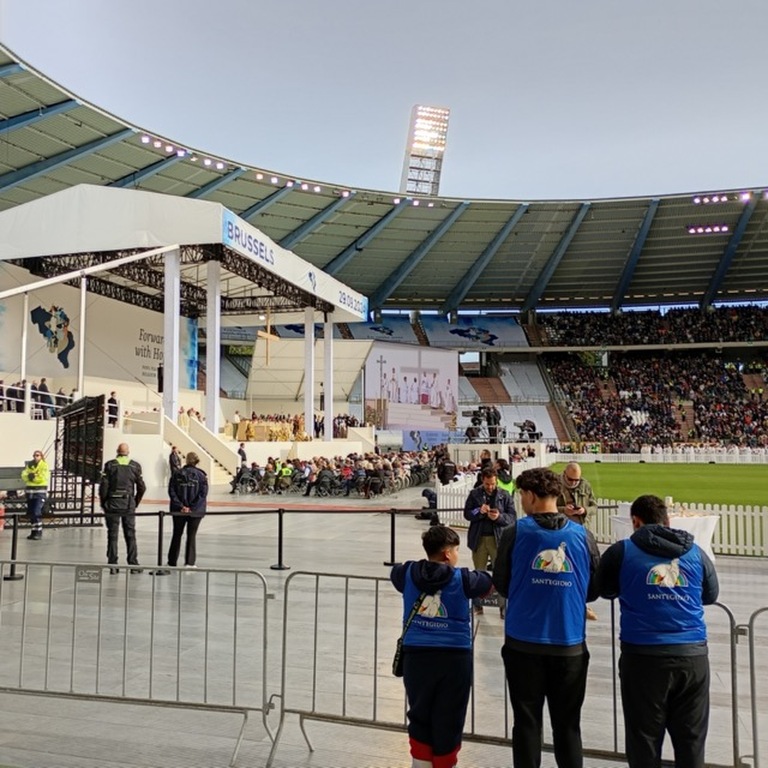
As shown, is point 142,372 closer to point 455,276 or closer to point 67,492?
point 67,492

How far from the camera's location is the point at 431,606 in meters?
3.68

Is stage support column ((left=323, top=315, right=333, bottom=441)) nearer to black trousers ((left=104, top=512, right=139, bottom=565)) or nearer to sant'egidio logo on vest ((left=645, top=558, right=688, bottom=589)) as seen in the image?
black trousers ((left=104, top=512, right=139, bottom=565))

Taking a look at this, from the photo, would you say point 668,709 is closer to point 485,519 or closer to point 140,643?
point 485,519

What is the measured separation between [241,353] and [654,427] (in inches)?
1245

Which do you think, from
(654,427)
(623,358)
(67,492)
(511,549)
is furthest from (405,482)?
(623,358)

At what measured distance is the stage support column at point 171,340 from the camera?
83.4ft

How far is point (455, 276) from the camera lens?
5969cm

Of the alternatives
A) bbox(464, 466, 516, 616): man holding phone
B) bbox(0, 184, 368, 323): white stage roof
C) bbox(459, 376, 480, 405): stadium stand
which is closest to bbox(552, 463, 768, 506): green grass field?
bbox(464, 466, 516, 616): man holding phone

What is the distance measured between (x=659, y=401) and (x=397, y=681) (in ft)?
186

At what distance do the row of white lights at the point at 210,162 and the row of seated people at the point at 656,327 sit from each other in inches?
1113

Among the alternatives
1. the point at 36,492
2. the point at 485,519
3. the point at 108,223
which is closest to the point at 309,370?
the point at 108,223

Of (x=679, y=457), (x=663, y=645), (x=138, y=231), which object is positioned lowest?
(x=663, y=645)

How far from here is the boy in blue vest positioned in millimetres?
3611

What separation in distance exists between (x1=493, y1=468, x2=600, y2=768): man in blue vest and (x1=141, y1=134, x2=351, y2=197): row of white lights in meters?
34.0
